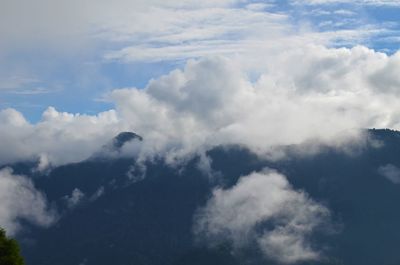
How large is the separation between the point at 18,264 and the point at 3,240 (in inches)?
233

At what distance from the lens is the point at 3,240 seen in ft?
402

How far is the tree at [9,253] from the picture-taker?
119938 mm

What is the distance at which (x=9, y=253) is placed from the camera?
121125 millimetres

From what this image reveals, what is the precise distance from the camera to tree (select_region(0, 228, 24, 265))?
119938mm

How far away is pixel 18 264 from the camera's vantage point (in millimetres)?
120375
